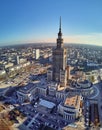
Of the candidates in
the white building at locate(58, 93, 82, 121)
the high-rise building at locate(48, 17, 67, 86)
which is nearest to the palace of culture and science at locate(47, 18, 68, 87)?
the high-rise building at locate(48, 17, 67, 86)

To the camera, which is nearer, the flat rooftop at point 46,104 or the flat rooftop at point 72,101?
the flat rooftop at point 72,101

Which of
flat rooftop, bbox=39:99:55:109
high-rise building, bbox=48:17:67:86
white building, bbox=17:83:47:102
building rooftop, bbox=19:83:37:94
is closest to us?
flat rooftop, bbox=39:99:55:109

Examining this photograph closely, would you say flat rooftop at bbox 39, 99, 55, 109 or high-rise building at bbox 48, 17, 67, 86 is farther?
high-rise building at bbox 48, 17, 67, 86

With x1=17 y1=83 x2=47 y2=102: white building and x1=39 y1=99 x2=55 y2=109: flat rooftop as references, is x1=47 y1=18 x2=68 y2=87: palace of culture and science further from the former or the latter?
x1=39 y1=99 x2=55 y2=109: flat rooftop

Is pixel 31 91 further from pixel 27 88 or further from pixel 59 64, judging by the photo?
pixel 59 64

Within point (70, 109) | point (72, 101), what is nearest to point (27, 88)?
point (72, 101)

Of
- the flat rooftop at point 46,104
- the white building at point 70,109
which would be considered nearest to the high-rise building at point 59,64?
the flat rooftop at point 46,104

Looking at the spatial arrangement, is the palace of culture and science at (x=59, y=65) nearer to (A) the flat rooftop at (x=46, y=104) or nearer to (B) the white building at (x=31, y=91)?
(B) the white building at (x=31, y=91)

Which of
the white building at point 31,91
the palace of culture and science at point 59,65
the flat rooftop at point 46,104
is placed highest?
the palace of culture and science at point 59,65

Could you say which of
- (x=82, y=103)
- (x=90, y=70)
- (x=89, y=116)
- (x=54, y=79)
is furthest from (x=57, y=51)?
(x=90, y=70)
